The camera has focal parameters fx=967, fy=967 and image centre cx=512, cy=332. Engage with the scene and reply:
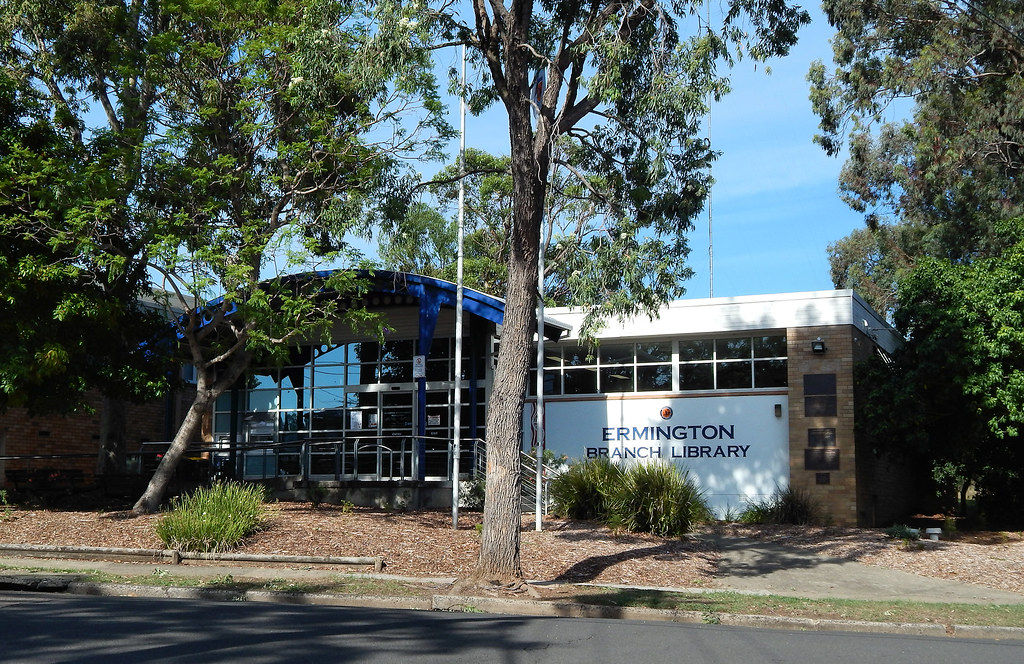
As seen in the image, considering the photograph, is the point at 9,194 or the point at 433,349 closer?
the point at 9,194

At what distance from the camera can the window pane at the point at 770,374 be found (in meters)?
22.0

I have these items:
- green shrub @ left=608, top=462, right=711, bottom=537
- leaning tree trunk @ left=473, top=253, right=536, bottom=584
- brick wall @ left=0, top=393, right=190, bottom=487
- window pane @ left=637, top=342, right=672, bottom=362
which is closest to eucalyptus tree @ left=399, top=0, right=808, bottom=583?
leaning tree trunk @ left=473, top=253, right=536, bottom=584

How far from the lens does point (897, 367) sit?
68.2 feet

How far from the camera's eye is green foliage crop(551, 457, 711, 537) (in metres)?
16.9

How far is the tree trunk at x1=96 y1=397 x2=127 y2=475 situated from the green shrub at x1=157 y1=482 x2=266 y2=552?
652 centimetres

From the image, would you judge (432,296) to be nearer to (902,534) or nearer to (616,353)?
(616,353)

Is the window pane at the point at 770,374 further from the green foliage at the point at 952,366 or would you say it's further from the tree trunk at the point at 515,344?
the tree trunk at the point at 515,344

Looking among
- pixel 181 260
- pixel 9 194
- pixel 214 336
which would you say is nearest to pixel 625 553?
pixel 181 260

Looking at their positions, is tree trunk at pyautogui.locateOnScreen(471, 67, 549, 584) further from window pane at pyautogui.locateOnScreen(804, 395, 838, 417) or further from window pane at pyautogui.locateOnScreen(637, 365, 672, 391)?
window pane at pyautogui.locateOnScreen(637, 365, 672, 391)

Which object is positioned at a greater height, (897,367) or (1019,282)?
(1019,282)

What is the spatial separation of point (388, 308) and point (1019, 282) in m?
14.1

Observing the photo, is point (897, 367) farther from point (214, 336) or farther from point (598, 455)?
point (214, 336)

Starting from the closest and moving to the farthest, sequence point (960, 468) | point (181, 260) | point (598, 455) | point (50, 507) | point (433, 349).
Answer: point (181, 260), point (50, 507), point (598, 455), point (433, 349), point (960, 468)

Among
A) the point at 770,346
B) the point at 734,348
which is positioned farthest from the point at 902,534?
the point at 734,348
